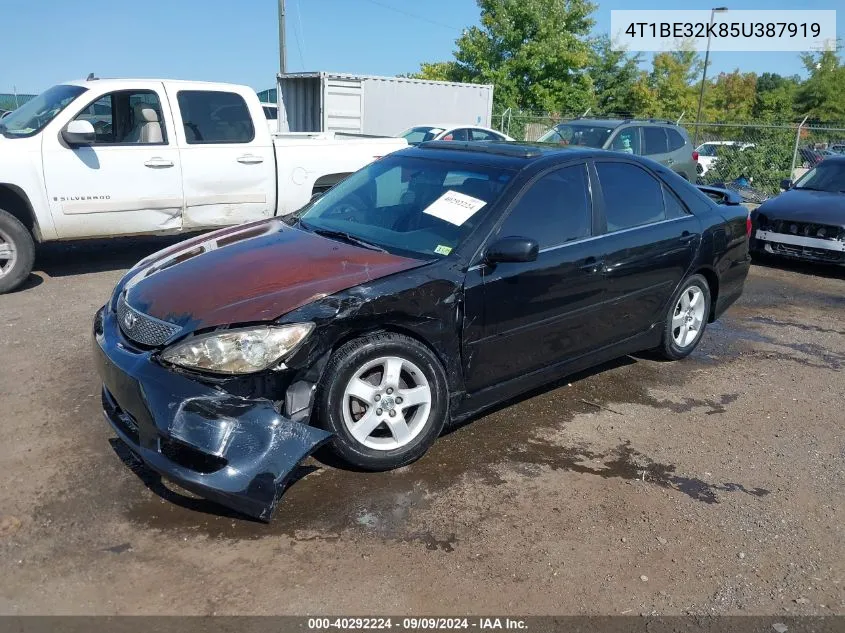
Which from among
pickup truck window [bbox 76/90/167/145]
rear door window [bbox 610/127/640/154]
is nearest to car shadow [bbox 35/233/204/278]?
pickup truck window [bbox 76/90/167/145]

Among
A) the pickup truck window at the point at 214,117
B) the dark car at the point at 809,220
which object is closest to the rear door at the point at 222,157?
the pickup truck window at the point at 214,117

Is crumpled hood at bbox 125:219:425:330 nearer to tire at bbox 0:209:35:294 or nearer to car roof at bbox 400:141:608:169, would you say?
car roof at bbox 400:141:608:169

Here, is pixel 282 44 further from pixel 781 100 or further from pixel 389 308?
pixel 781 100

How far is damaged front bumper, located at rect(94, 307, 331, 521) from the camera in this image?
10.1 feet

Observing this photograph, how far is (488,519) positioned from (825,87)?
4537 centimetres

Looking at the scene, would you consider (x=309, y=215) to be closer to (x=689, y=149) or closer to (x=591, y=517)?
(x=591, y=517)

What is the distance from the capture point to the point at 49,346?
551cm

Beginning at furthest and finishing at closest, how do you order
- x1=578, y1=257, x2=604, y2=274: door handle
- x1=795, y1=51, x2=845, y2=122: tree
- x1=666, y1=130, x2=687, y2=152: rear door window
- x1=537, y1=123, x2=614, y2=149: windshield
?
x1=795, y1=51, x2=845, y2=122: tree, x1=666, y1=130, x2=687, y2=152: rear door window, x1=537, y1=123, x2=614, y2=149: windshield, x1=578, y1=257, x2=604, y2=274: door handle

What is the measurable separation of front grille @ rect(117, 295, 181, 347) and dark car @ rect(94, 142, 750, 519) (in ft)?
0.04

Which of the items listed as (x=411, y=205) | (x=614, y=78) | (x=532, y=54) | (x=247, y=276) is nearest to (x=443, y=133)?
(x=411, y=205)

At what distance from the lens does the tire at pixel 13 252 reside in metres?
6.80

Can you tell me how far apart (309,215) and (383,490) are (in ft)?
6.70

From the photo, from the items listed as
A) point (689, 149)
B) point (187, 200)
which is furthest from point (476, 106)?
point (187, 200)

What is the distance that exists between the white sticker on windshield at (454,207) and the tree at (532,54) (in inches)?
1254
